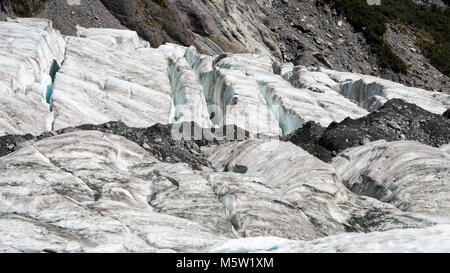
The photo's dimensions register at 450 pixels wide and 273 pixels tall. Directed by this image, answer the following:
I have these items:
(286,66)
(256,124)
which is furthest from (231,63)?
(256,124)

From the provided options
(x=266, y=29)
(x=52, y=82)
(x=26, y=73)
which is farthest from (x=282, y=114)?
(x=266, y=29)

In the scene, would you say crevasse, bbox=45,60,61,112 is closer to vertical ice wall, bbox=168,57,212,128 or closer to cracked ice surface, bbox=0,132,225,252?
vertical ice wall, bbox=168,57,212,128

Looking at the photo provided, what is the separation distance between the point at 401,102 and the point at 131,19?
4261cm

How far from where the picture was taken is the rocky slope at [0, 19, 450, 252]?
13.7 m

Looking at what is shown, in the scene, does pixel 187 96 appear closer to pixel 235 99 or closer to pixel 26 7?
pixel 235 99

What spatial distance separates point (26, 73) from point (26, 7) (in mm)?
24999

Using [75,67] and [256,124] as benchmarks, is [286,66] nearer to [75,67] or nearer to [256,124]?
[256,124]

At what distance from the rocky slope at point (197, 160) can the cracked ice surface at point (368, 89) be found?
0.84 ft

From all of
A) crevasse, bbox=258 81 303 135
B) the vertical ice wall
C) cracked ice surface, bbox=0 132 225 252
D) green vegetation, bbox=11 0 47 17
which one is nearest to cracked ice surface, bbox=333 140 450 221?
cracked ice surface, bbox=0 132 225 252

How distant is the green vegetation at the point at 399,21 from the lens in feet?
280

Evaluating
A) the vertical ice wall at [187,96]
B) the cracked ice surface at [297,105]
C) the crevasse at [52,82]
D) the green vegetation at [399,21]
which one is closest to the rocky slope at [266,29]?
the green vegetation at [399,21]

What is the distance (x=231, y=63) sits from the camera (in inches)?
1971

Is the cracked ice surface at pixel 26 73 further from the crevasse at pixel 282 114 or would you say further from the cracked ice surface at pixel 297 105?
the cracked ice surface at pixel 297 105

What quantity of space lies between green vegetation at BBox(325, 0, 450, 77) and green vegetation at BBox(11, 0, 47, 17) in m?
55.4
